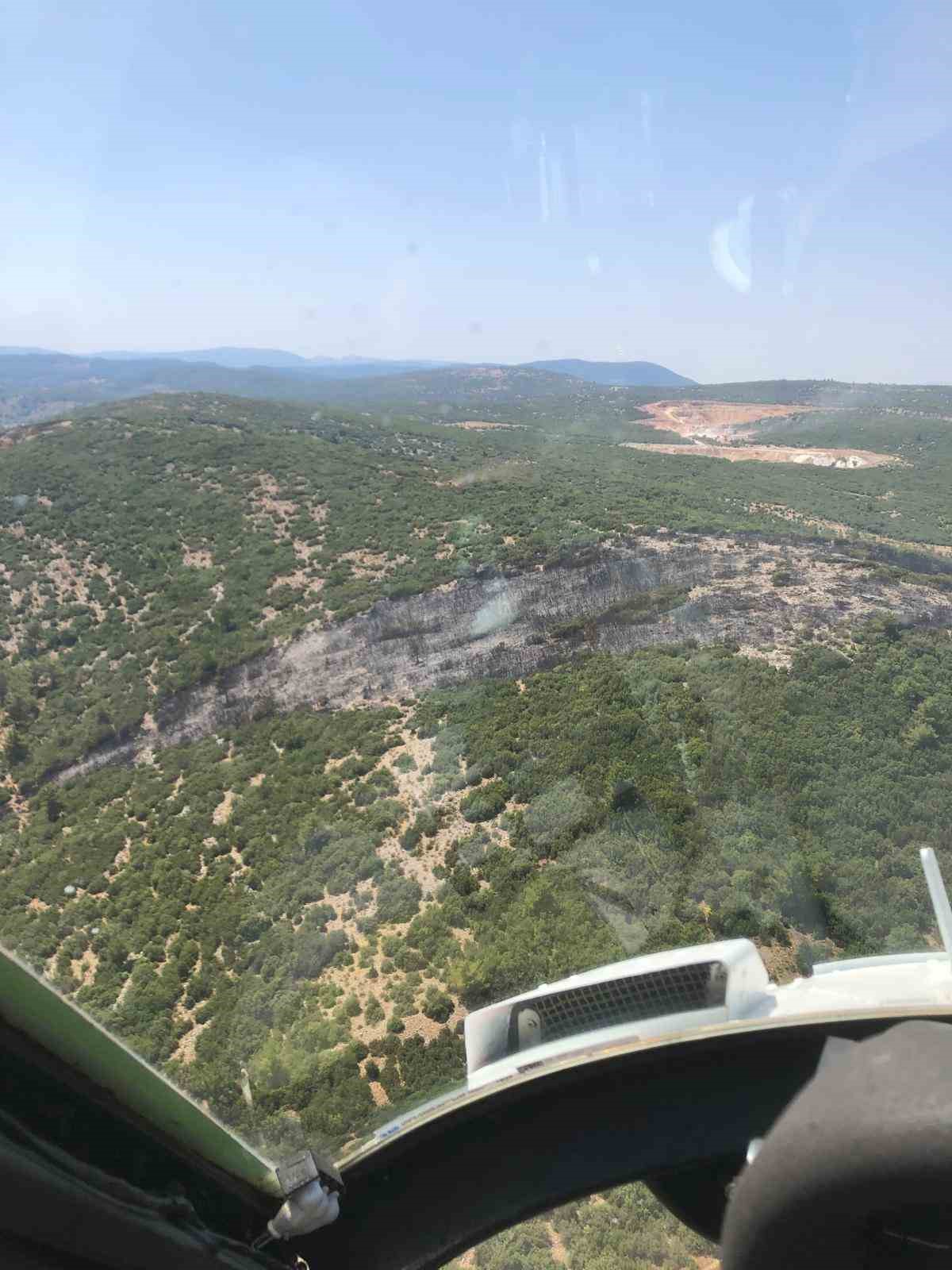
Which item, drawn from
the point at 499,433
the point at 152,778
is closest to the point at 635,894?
the point at 152,778

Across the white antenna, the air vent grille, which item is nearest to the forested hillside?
the air vent grille

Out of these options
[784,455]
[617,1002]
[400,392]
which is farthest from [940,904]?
[400,392]

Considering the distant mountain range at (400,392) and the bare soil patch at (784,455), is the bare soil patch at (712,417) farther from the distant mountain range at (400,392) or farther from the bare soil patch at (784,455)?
the bare soil patch at (784,455)

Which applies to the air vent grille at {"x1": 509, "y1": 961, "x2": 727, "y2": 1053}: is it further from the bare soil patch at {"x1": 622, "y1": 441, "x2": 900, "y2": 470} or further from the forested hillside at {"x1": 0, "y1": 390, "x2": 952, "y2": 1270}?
the bare soil patch at {"x1": 622, "y1": 441, "x2": 900, "y2": 470}

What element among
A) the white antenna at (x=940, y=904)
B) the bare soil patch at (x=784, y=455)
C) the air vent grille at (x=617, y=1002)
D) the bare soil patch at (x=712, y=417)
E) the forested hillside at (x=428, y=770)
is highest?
the bare soil patch at (x=712, y=417)

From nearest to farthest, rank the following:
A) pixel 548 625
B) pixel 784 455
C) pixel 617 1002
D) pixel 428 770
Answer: pixel 617 1002, pixel 428 770, pixel 548 625, pixel 784 455

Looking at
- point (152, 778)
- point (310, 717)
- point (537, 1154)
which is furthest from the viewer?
point (310, 717)

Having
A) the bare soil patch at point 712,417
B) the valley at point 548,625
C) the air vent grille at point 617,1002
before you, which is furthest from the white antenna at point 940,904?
the bare soil patch at point 712,417

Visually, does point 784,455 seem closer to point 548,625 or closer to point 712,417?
point 712,417

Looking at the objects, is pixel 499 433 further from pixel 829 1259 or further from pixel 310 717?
pixel 829 1259
